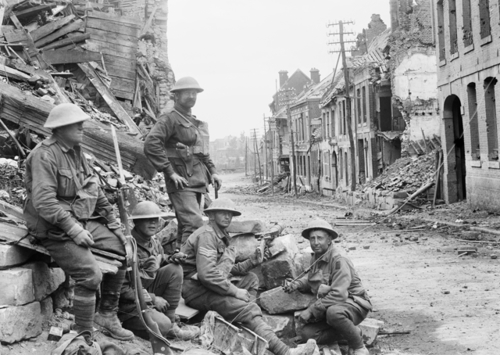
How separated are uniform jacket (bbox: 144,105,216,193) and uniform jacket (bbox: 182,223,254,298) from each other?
1.07 m

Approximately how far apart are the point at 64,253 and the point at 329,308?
10.1ft

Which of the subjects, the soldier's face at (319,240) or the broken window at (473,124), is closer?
the soldier's face at (319,240)

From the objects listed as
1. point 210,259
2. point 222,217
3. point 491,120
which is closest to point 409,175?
point 491,120

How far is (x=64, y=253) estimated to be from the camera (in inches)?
195

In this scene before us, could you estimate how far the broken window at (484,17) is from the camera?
21.4 metres

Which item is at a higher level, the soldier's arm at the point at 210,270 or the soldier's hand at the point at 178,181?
the soldier's hand at the point at 178,181

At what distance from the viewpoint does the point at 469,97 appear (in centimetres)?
2283

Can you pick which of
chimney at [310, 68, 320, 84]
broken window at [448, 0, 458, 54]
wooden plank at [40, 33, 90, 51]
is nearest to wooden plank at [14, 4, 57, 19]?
wooden plank at [40, 33, 90, 51]

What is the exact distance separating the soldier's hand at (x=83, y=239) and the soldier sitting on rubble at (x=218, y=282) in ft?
5.64

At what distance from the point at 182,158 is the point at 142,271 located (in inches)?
76.5

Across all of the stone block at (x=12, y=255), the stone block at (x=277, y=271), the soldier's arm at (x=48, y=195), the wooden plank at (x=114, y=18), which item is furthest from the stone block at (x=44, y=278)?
the wooden plank at (x=114, y=18)

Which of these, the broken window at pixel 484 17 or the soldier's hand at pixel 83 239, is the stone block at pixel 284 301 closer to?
the soldier's hand at pixel 83 239

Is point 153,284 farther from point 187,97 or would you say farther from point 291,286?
point 187,97

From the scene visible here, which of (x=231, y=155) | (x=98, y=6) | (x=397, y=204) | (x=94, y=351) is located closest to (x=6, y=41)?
(x=98, y=6)
